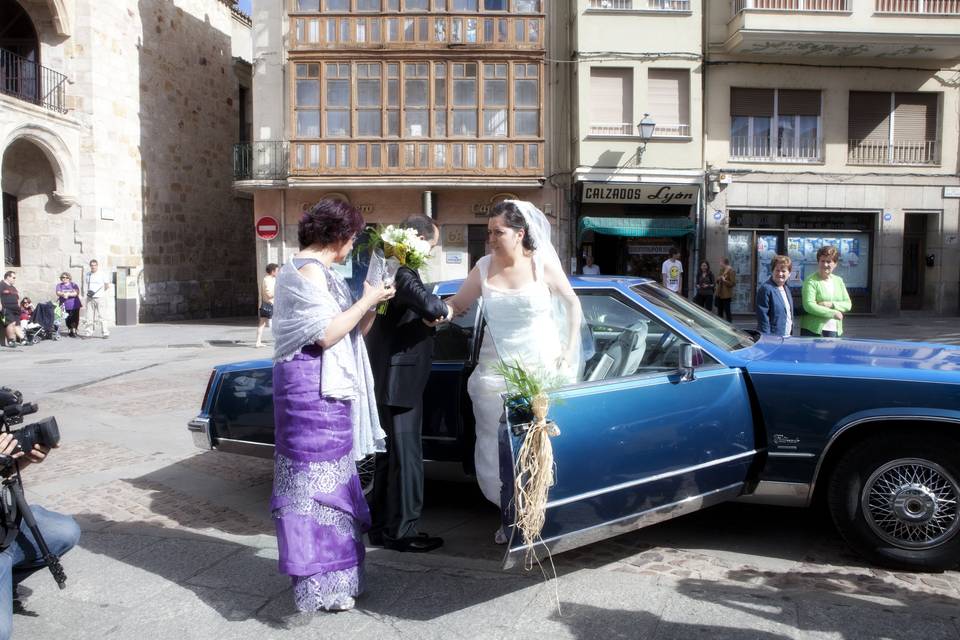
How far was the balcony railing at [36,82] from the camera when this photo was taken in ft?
75.7

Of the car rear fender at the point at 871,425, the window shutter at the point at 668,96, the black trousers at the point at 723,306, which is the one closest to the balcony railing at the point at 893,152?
the window shutter at the point at 668,96

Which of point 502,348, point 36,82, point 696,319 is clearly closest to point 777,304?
point 696,319

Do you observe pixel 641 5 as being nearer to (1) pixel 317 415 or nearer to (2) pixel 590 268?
(2) pixel 590 268

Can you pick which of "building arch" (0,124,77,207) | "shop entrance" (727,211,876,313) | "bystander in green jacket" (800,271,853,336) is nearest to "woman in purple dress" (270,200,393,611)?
"bystander in green jacket" (800,271,853,336)

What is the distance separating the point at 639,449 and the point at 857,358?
1477 millimetres

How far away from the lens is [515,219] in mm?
4434

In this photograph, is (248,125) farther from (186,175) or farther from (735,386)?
(735,386)

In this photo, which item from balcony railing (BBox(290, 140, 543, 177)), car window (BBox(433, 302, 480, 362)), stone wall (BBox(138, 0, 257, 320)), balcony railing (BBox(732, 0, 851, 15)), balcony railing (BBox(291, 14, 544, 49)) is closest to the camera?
car window (BBox(433, 302, 480, 362))

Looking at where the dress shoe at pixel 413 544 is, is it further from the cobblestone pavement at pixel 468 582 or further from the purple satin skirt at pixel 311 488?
the purple satin skirt at pixel 311 488

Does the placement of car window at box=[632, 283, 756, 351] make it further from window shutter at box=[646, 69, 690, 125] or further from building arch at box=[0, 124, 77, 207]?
building arch at box=[0, 124, 77, 207]

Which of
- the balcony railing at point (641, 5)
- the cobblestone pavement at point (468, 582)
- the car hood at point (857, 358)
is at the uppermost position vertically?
the balcony railing at point (641, 5)

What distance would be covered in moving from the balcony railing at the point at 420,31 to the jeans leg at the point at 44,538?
19848 millimetres

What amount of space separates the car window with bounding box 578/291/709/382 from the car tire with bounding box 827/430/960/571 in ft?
3.56

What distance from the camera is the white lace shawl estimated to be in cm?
371
